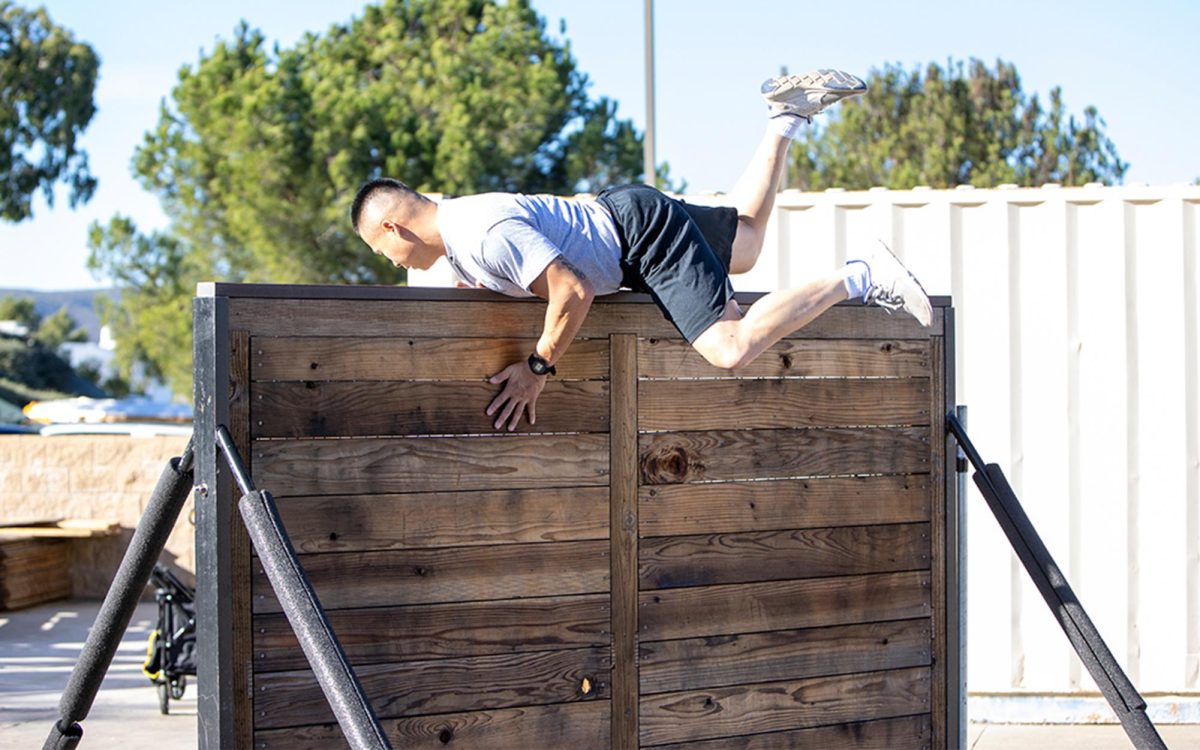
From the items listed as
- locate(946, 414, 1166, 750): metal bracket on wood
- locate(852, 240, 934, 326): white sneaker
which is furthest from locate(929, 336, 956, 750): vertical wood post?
locate(852, 240, 934, 326): white sneaker

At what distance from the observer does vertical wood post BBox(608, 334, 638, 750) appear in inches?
166

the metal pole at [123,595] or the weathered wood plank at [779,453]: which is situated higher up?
the weathered wood plank at [779,453]

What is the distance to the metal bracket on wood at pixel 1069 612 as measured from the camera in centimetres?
408

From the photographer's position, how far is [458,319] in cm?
404

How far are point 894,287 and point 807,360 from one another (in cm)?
40

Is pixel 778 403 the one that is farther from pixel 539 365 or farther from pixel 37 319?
pixel 37 319

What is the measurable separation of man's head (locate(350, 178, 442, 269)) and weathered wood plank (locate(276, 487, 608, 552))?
78 centimetres

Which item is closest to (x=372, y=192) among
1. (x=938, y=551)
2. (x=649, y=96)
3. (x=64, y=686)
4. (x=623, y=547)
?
(x=623, y=547)

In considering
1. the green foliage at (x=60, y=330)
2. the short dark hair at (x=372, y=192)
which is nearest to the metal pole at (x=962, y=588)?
the short dark hair at (x=372, y=192)

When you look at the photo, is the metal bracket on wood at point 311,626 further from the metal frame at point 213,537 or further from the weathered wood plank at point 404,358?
the weathered wood plank at point 404,358

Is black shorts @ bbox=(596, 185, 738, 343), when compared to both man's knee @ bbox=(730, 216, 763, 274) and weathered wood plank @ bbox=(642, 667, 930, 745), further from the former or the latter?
weathered wood plank @ bbox=(642, 667, 930, 745)

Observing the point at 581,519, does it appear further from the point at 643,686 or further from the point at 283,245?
the point at 283,245

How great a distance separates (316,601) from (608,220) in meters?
1.75

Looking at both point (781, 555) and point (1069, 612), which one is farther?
point (781, 555)
